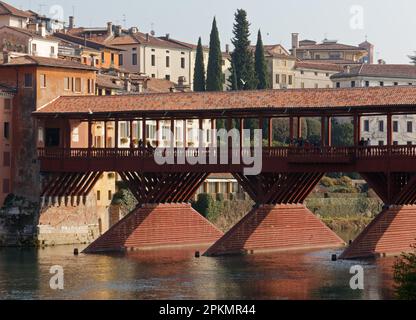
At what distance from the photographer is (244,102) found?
97125mm

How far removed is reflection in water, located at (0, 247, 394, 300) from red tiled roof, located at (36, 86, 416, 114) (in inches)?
343

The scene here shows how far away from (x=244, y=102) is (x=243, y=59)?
60.0 m

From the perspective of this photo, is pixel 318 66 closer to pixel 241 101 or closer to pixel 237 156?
pixel 241 101

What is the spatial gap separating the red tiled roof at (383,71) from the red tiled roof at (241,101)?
67181 mm

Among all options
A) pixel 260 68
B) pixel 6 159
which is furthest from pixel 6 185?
pixel 260 68

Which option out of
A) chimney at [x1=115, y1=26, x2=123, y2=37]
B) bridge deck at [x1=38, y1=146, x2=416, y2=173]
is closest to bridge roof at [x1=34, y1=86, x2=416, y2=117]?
bridge deck at [x1=38, y1=146, x2=416, y2=173]

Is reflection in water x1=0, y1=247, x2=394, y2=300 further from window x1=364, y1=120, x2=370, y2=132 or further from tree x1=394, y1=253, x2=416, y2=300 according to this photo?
window x1=364, y1=120, x2=370, y2=132

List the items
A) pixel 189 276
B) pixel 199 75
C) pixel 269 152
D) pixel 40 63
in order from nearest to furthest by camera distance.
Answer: pixel 189 276, pixel 269 152, pixel 40 63, pixel 199 75

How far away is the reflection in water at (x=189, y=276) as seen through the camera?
248 feet

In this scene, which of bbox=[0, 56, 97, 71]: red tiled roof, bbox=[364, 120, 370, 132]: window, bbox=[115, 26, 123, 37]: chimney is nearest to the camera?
bbox=[0, 56, 97, 71]: red tiled roof

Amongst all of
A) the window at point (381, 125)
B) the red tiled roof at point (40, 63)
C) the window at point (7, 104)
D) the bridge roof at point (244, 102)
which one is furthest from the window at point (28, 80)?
the window at point (381, 125)

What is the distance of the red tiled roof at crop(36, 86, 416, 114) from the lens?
303 ft
